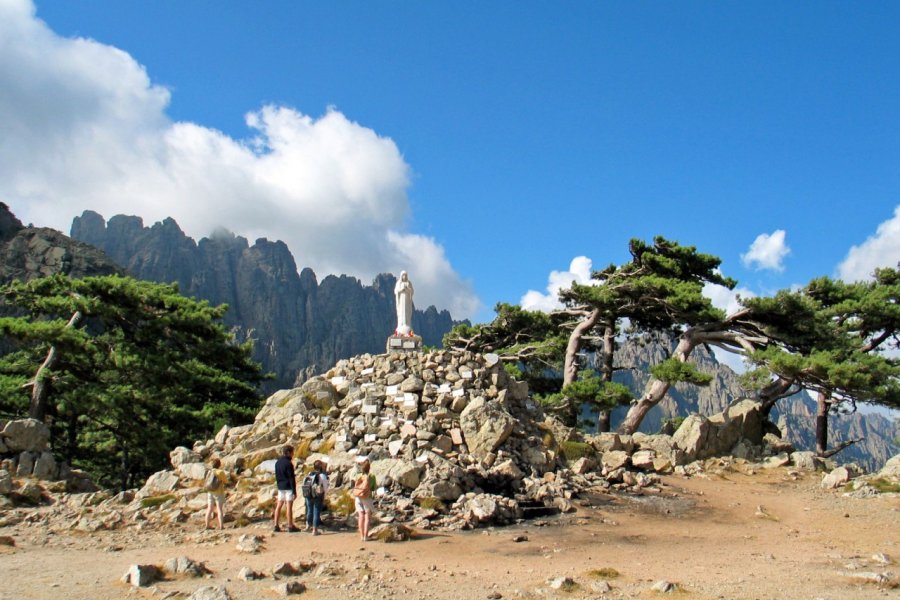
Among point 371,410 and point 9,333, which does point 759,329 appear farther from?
point 9,333

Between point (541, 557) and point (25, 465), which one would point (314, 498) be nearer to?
point (541, 557)

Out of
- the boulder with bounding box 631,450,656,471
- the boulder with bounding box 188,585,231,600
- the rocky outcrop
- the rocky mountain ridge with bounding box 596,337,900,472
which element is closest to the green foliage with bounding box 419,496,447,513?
the boulder with bounding box 188,585,231,600

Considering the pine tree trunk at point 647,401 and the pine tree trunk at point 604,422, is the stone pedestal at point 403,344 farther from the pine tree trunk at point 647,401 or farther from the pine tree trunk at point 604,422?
the pine tree trunk at point 604,422

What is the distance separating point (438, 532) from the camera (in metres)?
10.3

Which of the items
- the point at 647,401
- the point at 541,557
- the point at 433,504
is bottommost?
the point at 541,557

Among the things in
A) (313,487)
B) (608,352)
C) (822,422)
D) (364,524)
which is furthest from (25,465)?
(822,422)

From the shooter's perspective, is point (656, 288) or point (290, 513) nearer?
point (290, 513)

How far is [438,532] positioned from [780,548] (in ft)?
18.9

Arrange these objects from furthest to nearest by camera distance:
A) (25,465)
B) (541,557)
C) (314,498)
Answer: (25,465) → (314,498) → (541,557)

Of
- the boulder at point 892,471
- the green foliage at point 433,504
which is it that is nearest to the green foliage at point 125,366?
the green foliage at point 433,504

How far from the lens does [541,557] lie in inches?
352

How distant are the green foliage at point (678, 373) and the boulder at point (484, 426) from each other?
8.90 meters

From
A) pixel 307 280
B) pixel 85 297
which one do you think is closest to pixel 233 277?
pixel 307 280

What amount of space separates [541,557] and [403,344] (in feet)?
29.1
